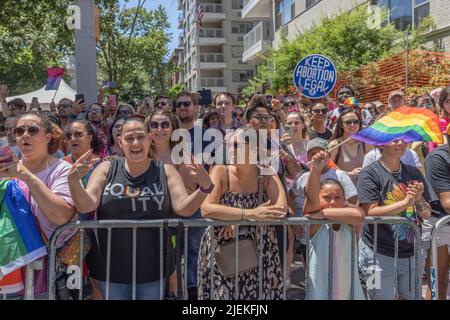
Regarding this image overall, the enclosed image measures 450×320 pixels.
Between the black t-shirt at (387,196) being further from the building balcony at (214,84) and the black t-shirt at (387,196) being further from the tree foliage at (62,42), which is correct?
the building balcony at (214,84)

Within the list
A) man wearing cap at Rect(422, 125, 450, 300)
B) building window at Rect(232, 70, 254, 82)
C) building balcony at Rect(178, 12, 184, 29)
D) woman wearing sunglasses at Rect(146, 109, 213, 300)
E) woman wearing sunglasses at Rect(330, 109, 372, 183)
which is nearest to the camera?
man wearing cap at Rect(422, 125, 450, 300)

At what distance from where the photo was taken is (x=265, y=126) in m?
4.41

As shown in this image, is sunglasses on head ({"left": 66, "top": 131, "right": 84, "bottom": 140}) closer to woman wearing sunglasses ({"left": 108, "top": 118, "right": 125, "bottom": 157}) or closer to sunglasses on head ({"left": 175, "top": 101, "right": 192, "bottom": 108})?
woman wearing sunglasses ({"left": 108, "top": 118, "right": 125, "bottom": 157})

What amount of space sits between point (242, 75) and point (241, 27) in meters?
4.90

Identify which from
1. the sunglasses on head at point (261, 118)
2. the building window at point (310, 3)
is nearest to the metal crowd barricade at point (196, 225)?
the sunglasses on head at point (261, 118)

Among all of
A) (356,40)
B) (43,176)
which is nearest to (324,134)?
(43,176)

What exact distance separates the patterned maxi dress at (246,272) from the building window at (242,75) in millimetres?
45828

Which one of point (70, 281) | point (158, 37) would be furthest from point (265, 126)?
point (158, 37)

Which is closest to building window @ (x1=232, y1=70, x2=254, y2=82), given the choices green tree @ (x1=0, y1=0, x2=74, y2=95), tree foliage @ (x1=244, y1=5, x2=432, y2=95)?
green tree @ (x1=0, y1=0, x2=74, y2=95)

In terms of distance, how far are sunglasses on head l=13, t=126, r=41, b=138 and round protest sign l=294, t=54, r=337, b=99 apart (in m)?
5.30

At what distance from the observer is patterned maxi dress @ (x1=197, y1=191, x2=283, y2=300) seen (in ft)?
11.1

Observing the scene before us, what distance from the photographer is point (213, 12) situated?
4816 centimetres
